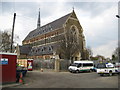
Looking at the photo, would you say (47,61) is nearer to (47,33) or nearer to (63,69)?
(63,69)

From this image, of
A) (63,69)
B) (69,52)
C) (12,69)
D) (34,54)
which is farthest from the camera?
(34,54)

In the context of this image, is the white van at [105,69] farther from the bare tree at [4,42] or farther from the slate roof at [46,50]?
the slate roof at [46,50]

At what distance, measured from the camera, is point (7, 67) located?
48.6ft

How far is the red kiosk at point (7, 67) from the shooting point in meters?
14.3

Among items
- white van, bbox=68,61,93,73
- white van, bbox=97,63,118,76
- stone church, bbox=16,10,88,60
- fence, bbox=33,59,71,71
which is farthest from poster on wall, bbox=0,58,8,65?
stone church, bbox=16,10,88,60

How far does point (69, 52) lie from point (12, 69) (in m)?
30.0

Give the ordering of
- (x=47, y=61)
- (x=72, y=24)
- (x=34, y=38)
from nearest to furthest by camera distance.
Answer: (x=47, y=61)
(x=72, y=24)
(x=34, y=38)

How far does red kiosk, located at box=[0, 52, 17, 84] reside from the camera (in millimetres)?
14258

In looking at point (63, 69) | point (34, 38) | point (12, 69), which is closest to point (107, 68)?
point (12, 69)

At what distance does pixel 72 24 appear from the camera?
2504 inches

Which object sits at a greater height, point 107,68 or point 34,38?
point 34,38

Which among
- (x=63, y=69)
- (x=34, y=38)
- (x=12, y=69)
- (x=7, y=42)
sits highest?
(x=34, y=38)

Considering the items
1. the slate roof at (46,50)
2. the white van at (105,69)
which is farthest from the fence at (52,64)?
the slate roof at (46,50)

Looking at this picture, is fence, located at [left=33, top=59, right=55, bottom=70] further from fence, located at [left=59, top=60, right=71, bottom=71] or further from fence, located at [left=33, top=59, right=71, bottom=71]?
fence, located at [left=59, top=60, right=71, bottom=71]
